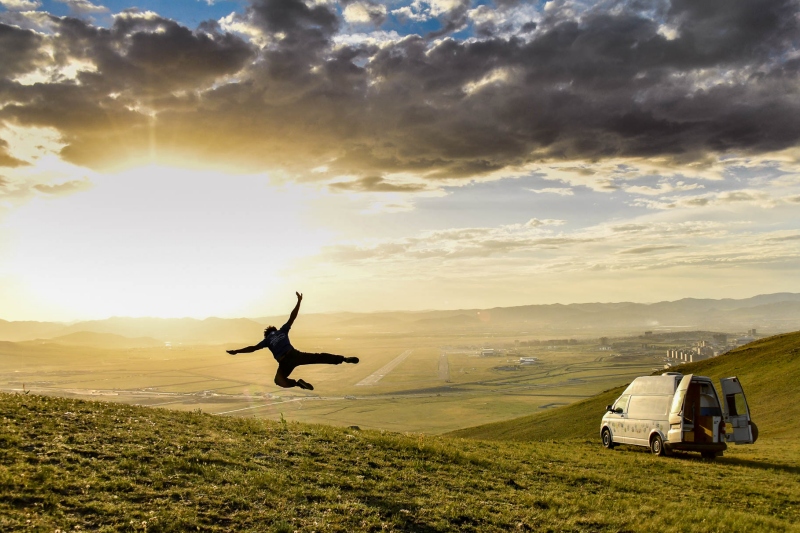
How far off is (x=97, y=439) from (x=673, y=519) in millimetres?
16439

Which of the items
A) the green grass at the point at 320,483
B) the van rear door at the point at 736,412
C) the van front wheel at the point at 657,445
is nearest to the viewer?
the green grass at the point at 320,483

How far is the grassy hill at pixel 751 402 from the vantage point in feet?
133

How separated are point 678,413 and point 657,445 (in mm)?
2155

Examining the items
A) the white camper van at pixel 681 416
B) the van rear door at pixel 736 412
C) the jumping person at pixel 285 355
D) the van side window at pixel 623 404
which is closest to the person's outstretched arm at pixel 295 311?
the jumping person at pixel 285 355

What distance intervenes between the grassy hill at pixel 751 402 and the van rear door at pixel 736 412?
11187 millimetres

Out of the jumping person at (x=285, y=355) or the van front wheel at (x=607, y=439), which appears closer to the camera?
the jumping person at (x=285, y=355)

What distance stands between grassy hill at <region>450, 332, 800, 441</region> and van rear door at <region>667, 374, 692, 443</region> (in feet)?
39.4

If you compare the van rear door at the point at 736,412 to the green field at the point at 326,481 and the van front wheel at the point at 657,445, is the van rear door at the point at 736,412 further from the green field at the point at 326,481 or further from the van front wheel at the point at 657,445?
the van front wheel at the point at 657,445

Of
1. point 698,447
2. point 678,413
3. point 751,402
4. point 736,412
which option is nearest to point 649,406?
point 678,413

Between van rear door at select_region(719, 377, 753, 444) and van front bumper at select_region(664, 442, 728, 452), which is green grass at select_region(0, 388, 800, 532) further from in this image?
van rear door at select_region(719, 377, 753, 444)

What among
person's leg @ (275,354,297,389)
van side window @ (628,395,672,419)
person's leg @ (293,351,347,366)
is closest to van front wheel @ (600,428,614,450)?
van side window @ (628,395,672,419)

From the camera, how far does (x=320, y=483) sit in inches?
581

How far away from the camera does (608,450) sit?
27.5m

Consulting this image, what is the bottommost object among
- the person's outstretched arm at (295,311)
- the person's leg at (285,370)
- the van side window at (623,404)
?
the van side window at (623,404)
